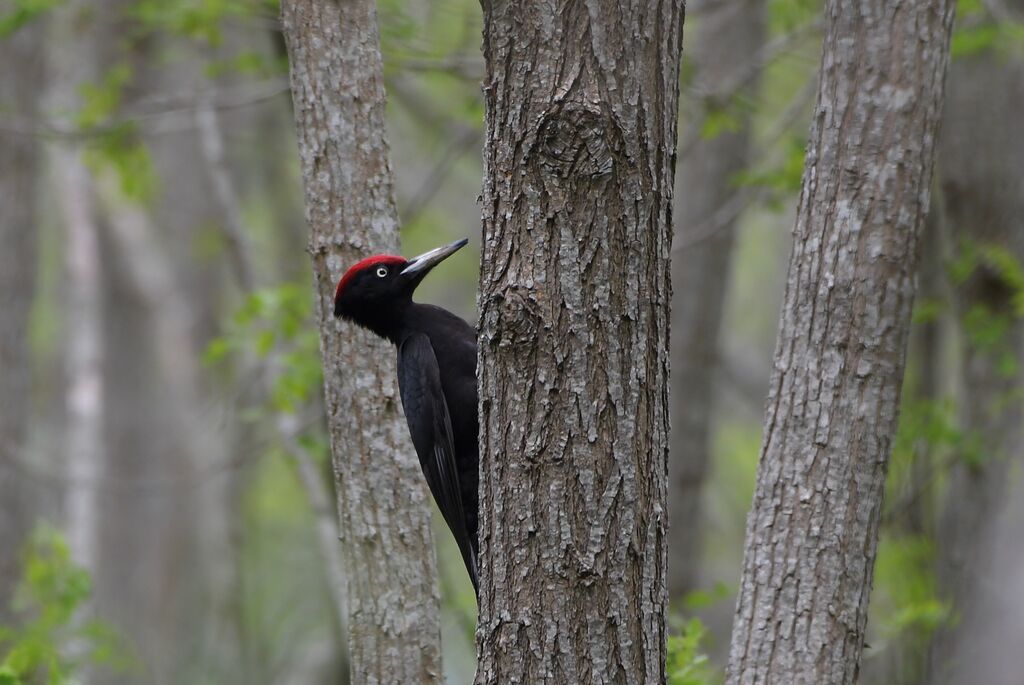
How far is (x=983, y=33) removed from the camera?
5.91m

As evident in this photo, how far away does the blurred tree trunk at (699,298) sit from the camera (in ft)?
26.2

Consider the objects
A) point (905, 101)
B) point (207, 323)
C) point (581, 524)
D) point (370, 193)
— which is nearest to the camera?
point (581, 524)

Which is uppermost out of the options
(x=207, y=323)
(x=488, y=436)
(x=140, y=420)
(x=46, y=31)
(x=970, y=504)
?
(x=46, y=31)

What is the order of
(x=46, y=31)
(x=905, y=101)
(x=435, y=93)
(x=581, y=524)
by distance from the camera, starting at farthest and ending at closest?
(x=435, y=93) < (x=46, y=31) < (x=905, y=101) < (x=581, y=524)

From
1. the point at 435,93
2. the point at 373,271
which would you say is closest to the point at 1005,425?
the point at 373,271

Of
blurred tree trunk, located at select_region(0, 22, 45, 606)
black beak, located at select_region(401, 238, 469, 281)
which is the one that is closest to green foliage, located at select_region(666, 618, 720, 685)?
black beak, located at select_region(401, 238, 469, 281)

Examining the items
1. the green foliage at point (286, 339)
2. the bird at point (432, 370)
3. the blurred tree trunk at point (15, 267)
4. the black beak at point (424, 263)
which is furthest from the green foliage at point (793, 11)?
the blurred tree trunk at point (15, 267)

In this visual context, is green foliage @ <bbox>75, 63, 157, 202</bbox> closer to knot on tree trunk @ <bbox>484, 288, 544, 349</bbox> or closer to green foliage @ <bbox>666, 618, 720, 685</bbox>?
green foliage @ <bbox>666, 618, 720, 685</bbox>

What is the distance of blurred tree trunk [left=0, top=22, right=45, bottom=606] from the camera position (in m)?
7.56

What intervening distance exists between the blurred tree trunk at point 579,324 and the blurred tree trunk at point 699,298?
223 inches

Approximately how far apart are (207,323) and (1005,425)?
29.0 feet

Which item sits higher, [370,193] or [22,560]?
[370,193]

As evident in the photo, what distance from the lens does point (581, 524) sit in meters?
2.29

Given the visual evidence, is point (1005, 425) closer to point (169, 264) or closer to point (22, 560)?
point (22, 560)
